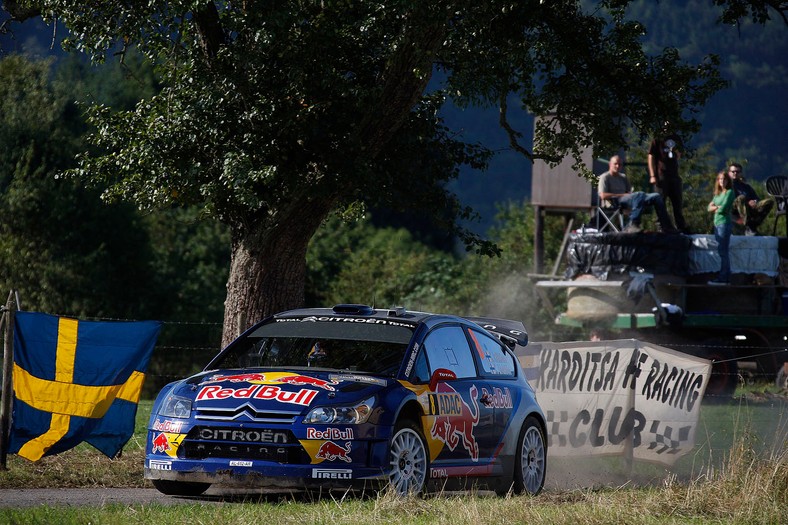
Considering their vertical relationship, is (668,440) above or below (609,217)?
below

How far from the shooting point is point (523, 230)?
4866 cm

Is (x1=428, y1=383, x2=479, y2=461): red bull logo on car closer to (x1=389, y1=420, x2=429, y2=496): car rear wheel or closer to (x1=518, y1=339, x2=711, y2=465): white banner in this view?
(x1=389, y1=420, x2=429, y2=496): car rear wheel

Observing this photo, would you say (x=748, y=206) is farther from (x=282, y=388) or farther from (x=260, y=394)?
(x=260, y=394)

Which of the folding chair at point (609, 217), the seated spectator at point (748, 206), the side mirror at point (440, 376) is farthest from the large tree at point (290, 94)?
the seated spectator at point (748, 206)

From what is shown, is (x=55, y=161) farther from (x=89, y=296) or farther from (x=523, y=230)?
(x=523, y=230)

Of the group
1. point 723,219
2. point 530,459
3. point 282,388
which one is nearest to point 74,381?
point 282,388

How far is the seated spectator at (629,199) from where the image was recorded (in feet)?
74.4

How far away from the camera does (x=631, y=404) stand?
13570 mm

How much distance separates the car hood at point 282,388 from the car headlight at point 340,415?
0.07 meters

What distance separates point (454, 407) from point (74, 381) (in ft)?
12.0

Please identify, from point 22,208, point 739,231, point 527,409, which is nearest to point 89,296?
point 22,208

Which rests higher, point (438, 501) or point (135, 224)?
point (135, 224)

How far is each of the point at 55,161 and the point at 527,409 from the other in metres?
33.3

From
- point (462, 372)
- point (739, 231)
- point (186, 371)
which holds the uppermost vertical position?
point (739, 231)
